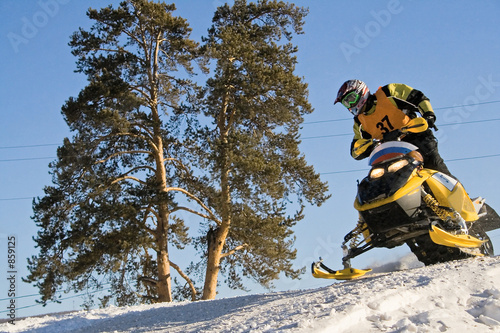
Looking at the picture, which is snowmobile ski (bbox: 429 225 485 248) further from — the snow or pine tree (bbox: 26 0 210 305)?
pine tree (bbox: 26 0 210 305)

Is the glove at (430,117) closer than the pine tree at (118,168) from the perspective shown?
Yes

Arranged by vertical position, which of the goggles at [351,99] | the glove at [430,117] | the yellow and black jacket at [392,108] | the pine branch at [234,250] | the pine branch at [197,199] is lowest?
the pine branch at [234,250]

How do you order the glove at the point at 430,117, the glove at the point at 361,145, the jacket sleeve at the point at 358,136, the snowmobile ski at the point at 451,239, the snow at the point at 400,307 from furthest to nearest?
the jacket sleeve at the point at 358,136 → the glove at the point at 361,145 → the glove at the point at 430,117 → the snowmobile ski at the point at 451,239 → the snow at the point at 400,307

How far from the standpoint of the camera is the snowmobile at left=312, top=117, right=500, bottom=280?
226 inches

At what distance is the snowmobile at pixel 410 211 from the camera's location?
226 inches

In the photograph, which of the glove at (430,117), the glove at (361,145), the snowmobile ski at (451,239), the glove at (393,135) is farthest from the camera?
the glove at (361,145)

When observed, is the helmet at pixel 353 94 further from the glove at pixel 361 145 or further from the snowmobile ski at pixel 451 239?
the snowmobile ski at pixel 451 239

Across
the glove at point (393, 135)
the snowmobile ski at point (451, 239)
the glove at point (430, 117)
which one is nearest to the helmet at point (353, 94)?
the glove at point (393, 135)

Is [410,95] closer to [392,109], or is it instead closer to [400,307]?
[392,109]

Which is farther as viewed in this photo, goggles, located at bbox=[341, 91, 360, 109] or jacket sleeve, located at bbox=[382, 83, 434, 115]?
goggles, located at bbox=[341, 91, 360, 109]

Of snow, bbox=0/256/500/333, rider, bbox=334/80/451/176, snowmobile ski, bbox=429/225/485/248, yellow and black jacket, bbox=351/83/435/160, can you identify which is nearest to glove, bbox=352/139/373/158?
rider, bbox=334/80/451/176

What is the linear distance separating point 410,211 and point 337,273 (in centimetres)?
120

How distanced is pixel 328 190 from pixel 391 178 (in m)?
12.2

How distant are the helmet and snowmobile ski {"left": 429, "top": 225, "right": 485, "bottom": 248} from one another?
6.28ft
